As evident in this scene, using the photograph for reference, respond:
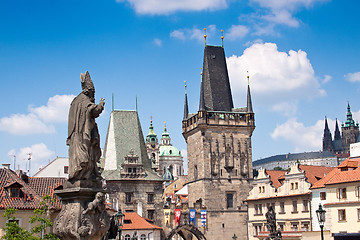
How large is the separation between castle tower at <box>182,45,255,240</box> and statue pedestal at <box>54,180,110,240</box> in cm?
5340

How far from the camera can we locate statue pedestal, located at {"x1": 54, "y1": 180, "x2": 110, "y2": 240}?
30.5 feet

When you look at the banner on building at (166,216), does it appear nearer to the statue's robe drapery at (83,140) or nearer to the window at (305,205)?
the window at (305,205)

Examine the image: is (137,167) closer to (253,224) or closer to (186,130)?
(186,130)

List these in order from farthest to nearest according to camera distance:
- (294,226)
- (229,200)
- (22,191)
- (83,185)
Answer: (229,200) → (294,226) → (22,191) → (83,185)

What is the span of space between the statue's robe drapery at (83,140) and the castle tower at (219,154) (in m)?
53.5

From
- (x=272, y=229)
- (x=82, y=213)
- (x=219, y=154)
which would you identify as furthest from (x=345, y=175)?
(x=82, y=213)

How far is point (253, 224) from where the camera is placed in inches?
2237

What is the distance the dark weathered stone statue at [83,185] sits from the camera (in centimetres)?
936

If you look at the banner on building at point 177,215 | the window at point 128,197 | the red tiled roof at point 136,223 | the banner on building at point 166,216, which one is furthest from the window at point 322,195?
the window at point 128,197

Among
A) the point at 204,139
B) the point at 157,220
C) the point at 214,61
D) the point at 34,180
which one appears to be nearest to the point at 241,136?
the point at 204,139

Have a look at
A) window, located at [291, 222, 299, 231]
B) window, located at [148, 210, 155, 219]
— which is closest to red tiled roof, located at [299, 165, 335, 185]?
window, located at [291, 222, 299, 231]

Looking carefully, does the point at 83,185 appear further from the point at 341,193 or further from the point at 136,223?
the point at 136,223

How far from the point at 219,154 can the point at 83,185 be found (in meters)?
56.3

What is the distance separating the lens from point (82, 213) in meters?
9.38
